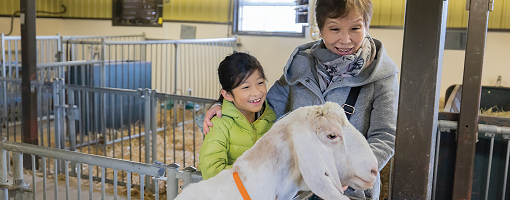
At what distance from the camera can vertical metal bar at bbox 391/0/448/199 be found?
1.12 meters

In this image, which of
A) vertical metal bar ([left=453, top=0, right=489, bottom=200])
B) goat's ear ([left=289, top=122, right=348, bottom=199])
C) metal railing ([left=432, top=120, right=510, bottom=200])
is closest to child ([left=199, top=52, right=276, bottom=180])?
goat's ear ([left=289, top=122, right=348, bottom=199])

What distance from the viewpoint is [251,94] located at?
155 cm

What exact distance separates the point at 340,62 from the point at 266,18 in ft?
21.3

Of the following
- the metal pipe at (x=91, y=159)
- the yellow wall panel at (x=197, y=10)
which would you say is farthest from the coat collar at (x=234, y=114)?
the yellow wall panel at (x=197, y=10)

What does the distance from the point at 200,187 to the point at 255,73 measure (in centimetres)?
53

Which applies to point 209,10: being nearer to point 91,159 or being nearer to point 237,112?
point 91,159

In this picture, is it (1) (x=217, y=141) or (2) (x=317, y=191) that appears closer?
(2) (x=317, y=191)

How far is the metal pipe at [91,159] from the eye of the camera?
5.69 ft

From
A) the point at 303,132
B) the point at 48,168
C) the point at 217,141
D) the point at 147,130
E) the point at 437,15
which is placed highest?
the point at 437,15

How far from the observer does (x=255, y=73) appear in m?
1.58

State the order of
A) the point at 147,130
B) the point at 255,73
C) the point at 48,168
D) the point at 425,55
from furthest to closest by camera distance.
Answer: the point at 48,168
the point at 147,130
the point at 255,73
the point at 425,55

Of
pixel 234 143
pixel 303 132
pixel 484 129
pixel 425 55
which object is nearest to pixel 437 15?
pixel 425 55

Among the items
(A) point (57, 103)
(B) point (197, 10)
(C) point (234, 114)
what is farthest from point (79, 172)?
(B) point (197, 10)

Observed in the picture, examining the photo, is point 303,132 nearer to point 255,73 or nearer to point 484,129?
point 255,73
